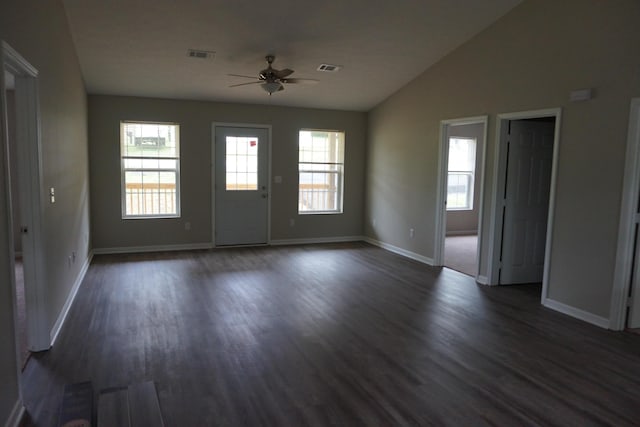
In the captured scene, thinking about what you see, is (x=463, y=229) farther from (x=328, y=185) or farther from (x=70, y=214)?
(x=70, y=214)

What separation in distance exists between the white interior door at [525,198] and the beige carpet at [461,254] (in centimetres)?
63

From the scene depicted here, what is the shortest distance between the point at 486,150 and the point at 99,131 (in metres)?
5.41

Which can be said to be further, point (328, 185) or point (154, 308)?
point (328, 185)

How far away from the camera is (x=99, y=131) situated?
648 centimetres

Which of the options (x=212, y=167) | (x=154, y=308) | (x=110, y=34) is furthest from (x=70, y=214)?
(x=212, y=167)

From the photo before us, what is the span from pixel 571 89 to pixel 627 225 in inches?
54.6

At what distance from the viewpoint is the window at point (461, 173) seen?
9352 mm

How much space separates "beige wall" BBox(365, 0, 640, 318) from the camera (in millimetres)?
3857

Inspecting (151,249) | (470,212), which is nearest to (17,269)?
(151,249)

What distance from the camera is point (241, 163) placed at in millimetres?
7398

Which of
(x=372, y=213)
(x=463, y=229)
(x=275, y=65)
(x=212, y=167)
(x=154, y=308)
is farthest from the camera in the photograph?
(x=463, y=229)

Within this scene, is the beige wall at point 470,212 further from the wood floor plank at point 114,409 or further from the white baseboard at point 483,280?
the wood floor plank at point 114,409

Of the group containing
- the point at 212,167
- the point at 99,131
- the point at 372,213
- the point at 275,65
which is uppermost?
the point at 275,65

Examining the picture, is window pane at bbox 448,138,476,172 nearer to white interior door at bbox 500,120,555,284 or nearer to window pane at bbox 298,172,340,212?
window pane at bbox 298,172,340,212
